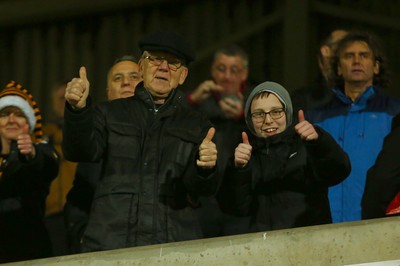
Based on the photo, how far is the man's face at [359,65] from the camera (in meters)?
9.94

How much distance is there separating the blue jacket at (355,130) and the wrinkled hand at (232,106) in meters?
1.04

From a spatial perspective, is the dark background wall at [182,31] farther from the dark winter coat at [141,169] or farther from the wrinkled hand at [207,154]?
the wrinkled hand at [207,154]

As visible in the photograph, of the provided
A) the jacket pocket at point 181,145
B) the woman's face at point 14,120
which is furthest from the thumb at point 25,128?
the jacket pocket at point 181,145

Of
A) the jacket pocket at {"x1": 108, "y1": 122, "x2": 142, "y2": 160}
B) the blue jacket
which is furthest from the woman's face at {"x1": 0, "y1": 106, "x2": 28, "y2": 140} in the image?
the blue jacket

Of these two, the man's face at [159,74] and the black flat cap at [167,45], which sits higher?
the black flat cap at [167,45]

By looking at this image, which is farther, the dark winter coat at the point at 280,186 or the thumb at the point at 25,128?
the thumb at the point at 25,128

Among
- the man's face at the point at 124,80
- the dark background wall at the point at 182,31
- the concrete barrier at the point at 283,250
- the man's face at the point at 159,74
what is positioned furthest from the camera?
the dark background wall at the point at 182,31

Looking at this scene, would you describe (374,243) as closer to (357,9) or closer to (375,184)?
(375,184)

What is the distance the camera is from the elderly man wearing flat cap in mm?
9094

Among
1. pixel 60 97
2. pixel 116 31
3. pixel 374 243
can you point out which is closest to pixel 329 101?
pixel 374 243

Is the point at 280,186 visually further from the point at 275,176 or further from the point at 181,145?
the point at 181,145

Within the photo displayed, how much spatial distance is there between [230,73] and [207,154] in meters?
2.21

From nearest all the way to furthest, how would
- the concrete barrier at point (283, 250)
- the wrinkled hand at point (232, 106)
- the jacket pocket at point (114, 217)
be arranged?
the concrete barrier at point (283, 250)
the jacket pocket at point (114, 217)
the wrinkled hand at point (232, 106)

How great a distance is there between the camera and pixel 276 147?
31.3 feet
